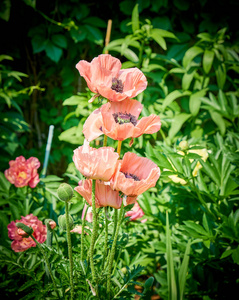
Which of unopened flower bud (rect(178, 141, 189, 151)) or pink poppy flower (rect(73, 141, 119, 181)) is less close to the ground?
unopened flower bud (rect(178, 141, 189, 151))

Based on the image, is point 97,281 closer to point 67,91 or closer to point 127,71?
point 127,71

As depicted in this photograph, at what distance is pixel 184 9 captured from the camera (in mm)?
1689

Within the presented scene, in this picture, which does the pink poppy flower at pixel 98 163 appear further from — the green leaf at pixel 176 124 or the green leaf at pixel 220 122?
the green leaf at pixel 220 122

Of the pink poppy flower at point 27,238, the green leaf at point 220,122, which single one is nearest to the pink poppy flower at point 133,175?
the pink poppy flower at point 27,238

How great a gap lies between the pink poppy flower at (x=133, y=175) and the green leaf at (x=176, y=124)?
817 millimetres

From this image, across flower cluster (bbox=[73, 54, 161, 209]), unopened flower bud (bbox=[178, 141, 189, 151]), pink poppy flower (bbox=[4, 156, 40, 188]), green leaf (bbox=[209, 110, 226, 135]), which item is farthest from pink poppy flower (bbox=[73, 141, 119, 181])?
green leaf (bbox=[209, 110, 226, 135])

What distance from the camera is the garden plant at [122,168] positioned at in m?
0.52

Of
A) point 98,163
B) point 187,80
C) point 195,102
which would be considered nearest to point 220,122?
point 195,102

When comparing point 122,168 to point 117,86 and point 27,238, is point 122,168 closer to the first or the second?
point 117,86

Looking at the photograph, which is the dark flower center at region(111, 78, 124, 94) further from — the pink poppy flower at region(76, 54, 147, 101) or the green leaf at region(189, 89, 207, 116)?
the green leaf at region(189, 89, 207, 116)

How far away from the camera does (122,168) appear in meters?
0.53

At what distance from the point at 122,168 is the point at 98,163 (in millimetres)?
87

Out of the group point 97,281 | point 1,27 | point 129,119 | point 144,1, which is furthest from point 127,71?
point 1,27

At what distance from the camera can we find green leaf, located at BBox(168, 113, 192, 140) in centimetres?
132
